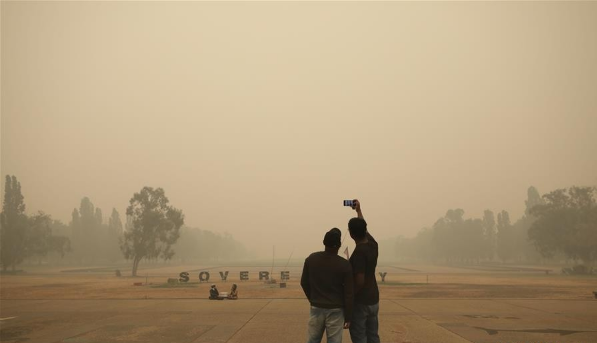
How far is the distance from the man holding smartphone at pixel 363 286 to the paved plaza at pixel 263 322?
243 inches

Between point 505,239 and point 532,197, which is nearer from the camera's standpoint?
point 505,239

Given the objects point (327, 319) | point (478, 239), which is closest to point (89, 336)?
point (327, 319)

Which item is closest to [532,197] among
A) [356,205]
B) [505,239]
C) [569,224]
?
[505,239]

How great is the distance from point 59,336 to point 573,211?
76.3 m

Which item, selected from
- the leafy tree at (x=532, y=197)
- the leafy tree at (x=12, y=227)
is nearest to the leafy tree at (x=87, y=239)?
the leafy tree at (x=12, y=227)

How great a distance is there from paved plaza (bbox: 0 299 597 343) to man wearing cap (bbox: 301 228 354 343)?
6.31m

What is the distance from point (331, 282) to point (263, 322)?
1030 cm

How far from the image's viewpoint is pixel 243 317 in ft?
57.5

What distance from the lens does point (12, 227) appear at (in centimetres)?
7688

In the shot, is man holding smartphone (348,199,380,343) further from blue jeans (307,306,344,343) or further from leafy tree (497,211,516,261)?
leafy tree (497,211,516,261)

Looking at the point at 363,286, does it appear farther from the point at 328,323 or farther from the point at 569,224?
the point at 569,224

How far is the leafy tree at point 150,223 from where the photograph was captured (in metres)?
63.3

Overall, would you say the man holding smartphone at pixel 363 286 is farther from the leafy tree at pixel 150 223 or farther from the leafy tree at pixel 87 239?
the leafy tree at pixel 87 239

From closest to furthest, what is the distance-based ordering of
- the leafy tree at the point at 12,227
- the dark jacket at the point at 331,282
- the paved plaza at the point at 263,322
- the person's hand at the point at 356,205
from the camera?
the dark jacket at the point at 331,282, the person's hand at the point at 356,205, the paved plaza at the point at 263,322, the leafy tree at the point at 12,227
